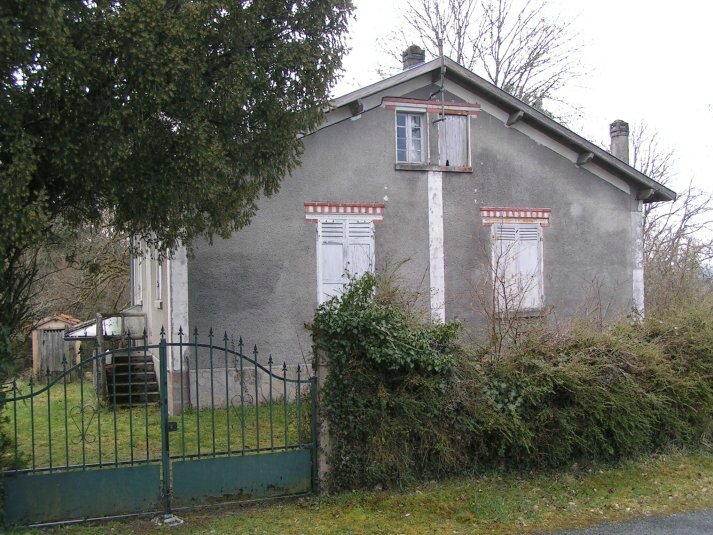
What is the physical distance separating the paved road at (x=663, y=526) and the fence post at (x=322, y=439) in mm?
2463

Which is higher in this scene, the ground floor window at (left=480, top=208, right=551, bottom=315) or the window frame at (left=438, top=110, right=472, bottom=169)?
the window frame at (left=438, top=110, right=472, bottom=169)

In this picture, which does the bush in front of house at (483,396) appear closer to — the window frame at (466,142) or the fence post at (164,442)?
the fence post at (164,442)

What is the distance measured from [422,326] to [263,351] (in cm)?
509

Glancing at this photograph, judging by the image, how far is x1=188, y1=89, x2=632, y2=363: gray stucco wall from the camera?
12.0m

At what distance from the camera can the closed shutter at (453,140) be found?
44.4ft

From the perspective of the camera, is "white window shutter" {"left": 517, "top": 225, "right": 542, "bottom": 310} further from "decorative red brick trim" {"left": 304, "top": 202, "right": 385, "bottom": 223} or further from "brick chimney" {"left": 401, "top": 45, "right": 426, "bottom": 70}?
"brick chimney" {"left": 401, "top": 45, "right": 426, "bottom": 70}

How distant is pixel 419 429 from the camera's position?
24.0 ft

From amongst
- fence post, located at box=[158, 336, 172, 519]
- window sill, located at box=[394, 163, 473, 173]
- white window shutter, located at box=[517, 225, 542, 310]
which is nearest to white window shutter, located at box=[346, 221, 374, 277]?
window sill, located at box=[394, 163, 473, 173]

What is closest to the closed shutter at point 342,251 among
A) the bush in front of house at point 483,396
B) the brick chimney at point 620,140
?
the bush in front of house at point 483,396

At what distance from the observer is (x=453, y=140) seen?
44.8ft

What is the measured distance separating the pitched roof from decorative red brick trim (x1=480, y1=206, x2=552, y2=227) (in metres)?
1.57

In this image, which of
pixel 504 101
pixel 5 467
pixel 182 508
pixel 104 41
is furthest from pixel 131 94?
Result: pixel 504 101

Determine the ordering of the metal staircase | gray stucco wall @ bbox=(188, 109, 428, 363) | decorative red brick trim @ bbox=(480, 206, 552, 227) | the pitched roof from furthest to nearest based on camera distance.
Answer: decorative red brick trim @ bbox=(480, 206, 552, 227) → the metal staircase → the pitched roof → gray stucco wall @ bbox=(188, 109, 428, 363)

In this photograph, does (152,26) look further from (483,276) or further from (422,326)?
(483,276)
